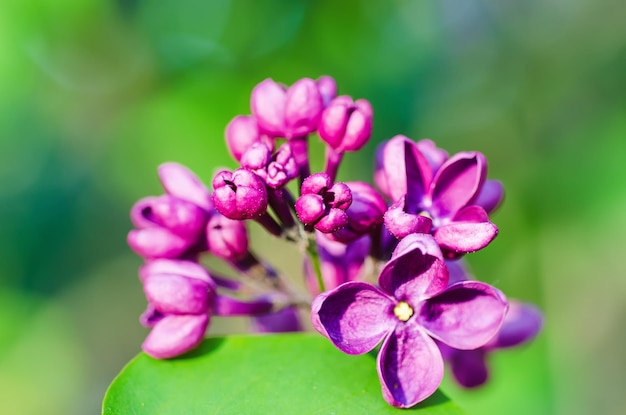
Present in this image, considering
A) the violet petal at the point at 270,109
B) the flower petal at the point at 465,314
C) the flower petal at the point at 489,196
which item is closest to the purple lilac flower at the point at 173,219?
the violet petal at the point at 270,109

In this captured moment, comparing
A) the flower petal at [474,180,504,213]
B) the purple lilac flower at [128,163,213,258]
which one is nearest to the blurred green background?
the flower petal at [474,180,504,213]

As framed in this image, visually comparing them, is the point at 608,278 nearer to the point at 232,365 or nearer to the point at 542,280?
the point at 542,280

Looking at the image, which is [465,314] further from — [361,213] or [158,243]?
[158,243]

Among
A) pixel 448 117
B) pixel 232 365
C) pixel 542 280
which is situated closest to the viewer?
pixel 232 365

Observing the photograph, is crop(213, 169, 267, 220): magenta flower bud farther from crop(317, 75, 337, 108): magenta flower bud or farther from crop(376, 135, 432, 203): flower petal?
crop(317, 75, 337, 108): magenta flower bud

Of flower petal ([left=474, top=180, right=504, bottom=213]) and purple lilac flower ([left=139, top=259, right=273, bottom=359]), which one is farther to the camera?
flower petal ([left=474, top=180, right=504, bottom=213])

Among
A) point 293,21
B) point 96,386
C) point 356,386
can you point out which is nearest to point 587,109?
point 293,21

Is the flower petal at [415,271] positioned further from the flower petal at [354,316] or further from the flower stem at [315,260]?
the flower stem at [315,260]
